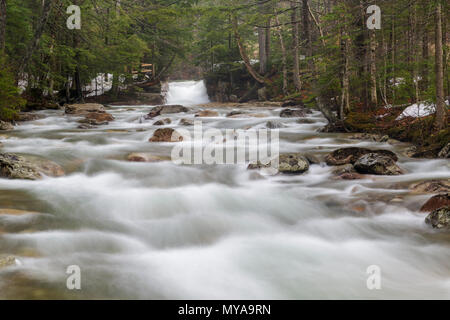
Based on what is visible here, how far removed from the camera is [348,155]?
697 cm

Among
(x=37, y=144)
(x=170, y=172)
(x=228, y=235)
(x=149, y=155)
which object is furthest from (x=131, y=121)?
(x=228, y=235)

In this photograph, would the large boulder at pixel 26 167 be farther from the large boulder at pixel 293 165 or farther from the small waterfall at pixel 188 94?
the small waterfall at pixel 188 94

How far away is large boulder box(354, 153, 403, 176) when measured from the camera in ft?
20.3

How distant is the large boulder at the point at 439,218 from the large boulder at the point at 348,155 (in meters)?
2.56

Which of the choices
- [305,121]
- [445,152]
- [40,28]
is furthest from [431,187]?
[40,28]

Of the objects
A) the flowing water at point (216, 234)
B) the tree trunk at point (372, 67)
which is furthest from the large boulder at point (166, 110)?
the tree trunk at point (372, 67)

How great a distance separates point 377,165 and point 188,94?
23978 millimetres

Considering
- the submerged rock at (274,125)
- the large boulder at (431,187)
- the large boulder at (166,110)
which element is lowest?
the large boulder at (431,187)

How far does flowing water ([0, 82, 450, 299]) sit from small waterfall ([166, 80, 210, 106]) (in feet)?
66.3

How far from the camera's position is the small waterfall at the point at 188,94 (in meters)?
27.2

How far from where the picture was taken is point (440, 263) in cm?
359

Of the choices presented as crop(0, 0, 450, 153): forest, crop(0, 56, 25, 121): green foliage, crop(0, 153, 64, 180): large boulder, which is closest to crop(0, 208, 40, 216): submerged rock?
crop(0, 153, 64, 180): large boulder
